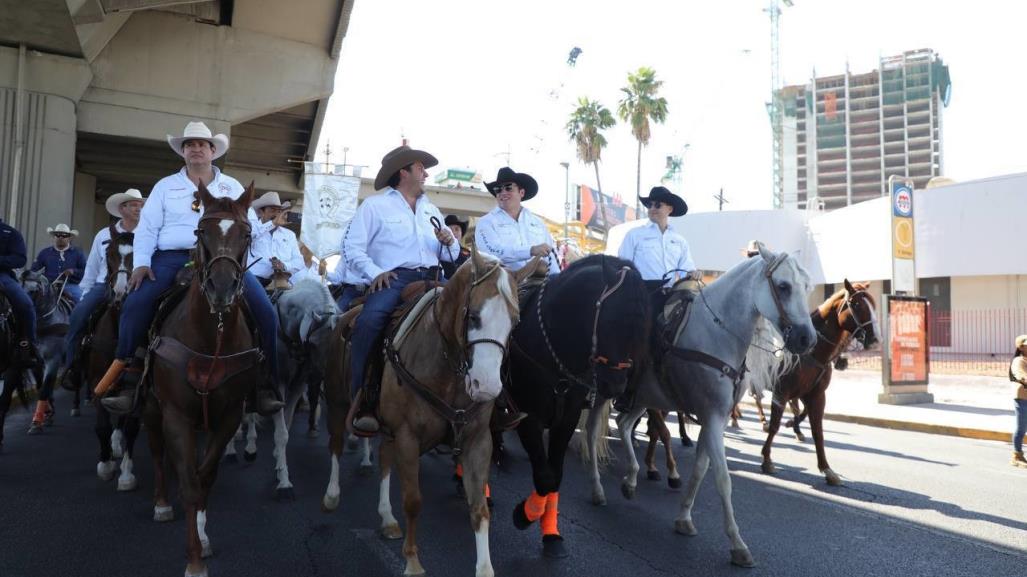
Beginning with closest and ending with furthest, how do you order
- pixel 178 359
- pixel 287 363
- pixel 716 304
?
1. pixel 178 359
2. pixel 716 304
3. pixel 287 363

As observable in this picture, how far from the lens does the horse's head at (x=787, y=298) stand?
545cm

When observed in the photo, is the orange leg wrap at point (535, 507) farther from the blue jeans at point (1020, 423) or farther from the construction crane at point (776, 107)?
the construction crane at point (776, 107)

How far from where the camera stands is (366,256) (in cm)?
523

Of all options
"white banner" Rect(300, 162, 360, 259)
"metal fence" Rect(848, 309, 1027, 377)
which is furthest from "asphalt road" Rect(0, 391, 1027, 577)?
"metal fence" Rect(848, 309, 1027, 377)

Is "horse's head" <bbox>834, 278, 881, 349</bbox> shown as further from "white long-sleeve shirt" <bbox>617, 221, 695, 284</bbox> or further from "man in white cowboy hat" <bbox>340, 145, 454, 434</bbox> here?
"man in white cowboy hat" <bbox>340, 145, 454, 434</bbox>

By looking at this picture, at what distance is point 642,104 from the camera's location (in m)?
40.6

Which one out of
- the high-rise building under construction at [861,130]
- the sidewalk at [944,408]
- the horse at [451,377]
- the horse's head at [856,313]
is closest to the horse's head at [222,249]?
the horse at [451,377]

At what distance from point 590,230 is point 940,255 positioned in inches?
1576

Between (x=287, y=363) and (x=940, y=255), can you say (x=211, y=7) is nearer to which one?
(x=287, y=363)

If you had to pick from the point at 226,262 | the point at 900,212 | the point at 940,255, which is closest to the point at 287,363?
the point at 226,262

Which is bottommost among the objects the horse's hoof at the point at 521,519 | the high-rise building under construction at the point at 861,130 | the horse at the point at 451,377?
the horse's hoof at the point at 521,519

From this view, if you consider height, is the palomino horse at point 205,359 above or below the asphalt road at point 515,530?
above

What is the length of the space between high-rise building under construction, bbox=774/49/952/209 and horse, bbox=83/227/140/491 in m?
138

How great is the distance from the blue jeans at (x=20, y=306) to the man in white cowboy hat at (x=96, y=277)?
2.69ft
